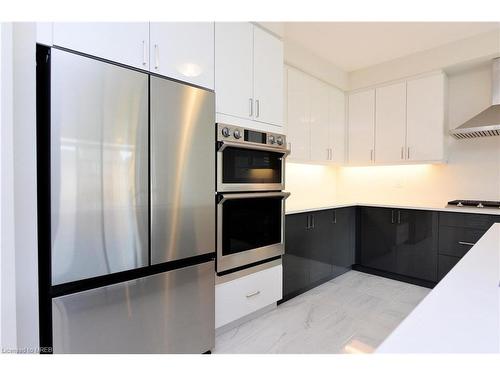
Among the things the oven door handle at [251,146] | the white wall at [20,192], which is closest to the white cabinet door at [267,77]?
the oven door handle at [251,146]

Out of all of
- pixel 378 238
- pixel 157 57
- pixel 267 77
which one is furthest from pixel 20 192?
pixel 378 238

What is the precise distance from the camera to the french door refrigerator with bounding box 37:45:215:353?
118 centimetres

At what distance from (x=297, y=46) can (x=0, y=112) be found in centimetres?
279

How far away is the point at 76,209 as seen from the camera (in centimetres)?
121

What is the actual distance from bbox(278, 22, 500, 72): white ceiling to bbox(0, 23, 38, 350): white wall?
1.91 meters

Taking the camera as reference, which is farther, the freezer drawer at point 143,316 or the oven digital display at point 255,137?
the oven digital display at point 255,137

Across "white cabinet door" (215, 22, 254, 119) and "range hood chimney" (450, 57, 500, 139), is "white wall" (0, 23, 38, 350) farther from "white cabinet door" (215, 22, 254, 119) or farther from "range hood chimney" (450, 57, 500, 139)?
"range hood chimney" (450, 57, 500, 139)

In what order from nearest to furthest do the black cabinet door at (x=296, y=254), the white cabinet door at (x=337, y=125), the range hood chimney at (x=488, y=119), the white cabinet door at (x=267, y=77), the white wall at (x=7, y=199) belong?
the white wall at (x=7, y=199)
the white cabinet door at (x=267, y=77)
the black cabinet door at (x=296, y=254)
the range hood chimney at (x=488, y=119)
the white cabinet door at (x=337, y=125)

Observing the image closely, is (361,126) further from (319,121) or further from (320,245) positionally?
(320,245)

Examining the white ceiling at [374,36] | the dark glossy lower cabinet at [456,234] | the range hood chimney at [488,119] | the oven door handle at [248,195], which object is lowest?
the dark glossy lower cabinet at [456,234]

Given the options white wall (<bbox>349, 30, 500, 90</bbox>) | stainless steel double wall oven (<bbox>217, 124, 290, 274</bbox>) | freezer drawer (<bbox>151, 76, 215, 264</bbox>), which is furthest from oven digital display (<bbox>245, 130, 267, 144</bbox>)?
white wall (<bbox>349, 30, 500, 90</bbox>)

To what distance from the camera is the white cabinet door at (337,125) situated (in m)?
3.61

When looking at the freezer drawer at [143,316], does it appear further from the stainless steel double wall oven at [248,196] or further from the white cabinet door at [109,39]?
the white cabinet door at [109,39]

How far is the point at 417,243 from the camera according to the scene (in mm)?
Answer: 2990
